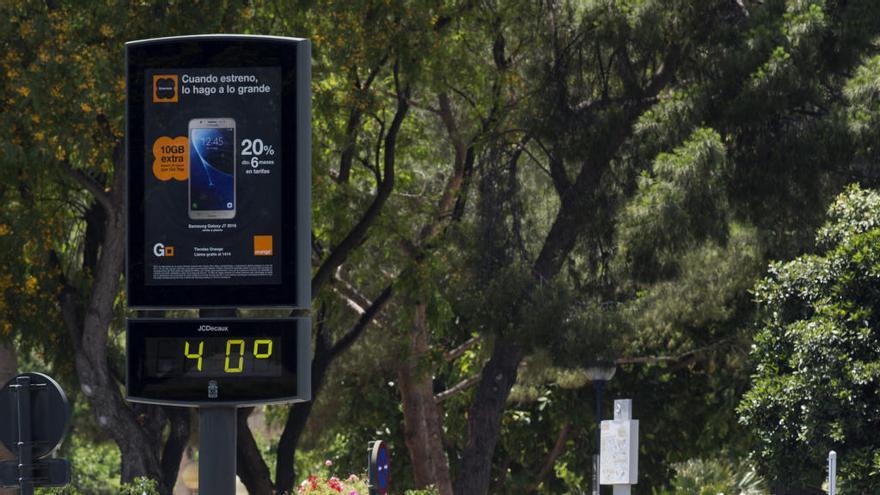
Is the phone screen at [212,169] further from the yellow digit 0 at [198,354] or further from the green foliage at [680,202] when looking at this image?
the green foliage at [680,202]

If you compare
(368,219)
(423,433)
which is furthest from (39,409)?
(423,433)

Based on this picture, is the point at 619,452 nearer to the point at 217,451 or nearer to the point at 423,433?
the point at 217,451

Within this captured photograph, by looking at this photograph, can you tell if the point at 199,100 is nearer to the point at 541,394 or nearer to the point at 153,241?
the point at 153,241

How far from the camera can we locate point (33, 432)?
10805mm

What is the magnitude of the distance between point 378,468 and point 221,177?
27.2ft

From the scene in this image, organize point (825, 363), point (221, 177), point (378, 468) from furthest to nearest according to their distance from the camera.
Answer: point (825, 363) < point (378, 468) < point (221, 177)

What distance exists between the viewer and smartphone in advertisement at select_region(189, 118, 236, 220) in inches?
393

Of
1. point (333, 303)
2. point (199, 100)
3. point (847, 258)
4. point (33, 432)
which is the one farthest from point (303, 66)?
point (333, 303)

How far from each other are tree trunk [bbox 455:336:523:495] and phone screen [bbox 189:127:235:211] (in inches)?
621

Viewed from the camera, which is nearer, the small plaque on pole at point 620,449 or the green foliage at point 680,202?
the small plaque on pole at point 620,449

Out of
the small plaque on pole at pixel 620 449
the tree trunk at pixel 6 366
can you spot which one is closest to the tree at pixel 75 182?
the tree trunk at pixel 6 366

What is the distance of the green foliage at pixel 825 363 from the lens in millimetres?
18875

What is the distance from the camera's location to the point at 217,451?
10.2m

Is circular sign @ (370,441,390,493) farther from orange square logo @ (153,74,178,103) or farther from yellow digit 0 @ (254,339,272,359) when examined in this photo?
orange square logo @ (153,74,178,103)
